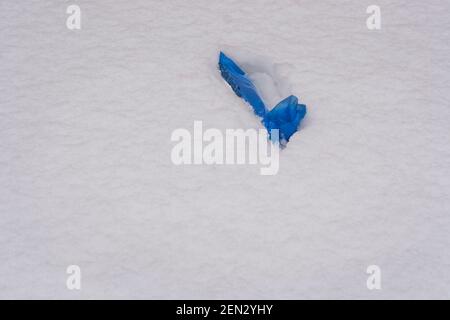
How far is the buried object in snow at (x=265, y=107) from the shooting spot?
1.59 m

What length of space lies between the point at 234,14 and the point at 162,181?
787 millimetres

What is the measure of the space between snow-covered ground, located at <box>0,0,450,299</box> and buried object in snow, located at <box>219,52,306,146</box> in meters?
0.04

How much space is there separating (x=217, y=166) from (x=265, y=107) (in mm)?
276

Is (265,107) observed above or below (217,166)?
above

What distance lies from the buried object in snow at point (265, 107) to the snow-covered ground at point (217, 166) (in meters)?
0.04

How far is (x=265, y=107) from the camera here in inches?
65.7

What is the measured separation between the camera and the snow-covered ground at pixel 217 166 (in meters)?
1.48

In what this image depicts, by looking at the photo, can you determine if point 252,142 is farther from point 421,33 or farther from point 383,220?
point 421,33

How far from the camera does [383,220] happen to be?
1553 mm

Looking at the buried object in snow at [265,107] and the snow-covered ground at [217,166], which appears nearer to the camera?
the snow-covered ground at [217,166]

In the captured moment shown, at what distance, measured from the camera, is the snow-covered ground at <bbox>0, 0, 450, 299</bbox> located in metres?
1.48

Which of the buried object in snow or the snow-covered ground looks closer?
the snow-covered ground

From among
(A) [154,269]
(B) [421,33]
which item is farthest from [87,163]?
(B) [421,33]

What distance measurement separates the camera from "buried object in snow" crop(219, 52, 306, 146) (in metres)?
1.59
